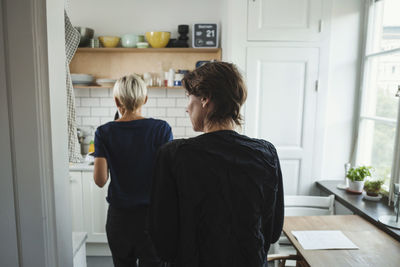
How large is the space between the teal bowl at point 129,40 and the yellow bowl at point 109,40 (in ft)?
0.24

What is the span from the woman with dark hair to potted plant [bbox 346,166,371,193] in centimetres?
177

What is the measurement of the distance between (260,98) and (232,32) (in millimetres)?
619

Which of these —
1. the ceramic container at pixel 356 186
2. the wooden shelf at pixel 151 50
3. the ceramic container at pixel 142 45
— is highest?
the ceramic container at pixel 142 45

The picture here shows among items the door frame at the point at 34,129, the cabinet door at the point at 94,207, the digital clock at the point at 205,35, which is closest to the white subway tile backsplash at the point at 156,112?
the digital clock at the point at 205,35

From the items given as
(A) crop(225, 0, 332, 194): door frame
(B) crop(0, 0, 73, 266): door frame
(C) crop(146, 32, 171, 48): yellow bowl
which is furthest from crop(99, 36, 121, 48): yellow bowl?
(B) crop(0, 0, 73, 266): door frame

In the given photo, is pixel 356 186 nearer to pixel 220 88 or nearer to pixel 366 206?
pixel 366 206

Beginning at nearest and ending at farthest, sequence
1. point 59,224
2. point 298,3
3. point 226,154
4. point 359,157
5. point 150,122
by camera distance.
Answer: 1. point 226,154
2. point 59,224
3. point 150,122
4. point 298,3
5. point 359,157

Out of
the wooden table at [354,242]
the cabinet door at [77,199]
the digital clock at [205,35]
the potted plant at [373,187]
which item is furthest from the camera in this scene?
the digital clock at [205,35]

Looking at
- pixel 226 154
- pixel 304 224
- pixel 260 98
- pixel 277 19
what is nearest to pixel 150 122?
pixel 226 154

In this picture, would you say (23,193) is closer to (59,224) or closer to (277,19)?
(59,224)

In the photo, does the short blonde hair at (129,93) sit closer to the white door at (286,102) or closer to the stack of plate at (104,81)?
the white door at (286,102)

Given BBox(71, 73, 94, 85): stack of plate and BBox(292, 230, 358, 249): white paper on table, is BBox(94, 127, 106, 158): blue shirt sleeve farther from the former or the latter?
BBox(71, 73, 94, 85): stack of plate

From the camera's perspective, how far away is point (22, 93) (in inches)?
39.8

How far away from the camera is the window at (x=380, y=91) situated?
7.88 ft
